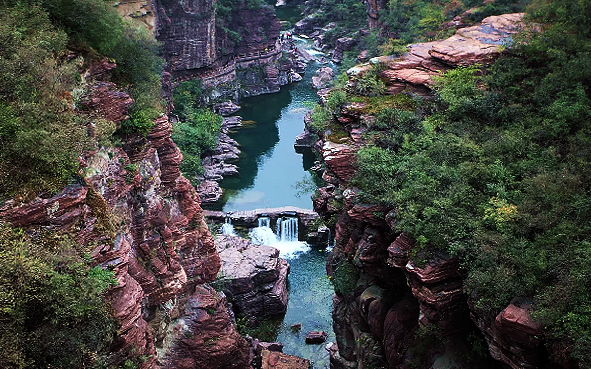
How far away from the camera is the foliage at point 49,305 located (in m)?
11.4

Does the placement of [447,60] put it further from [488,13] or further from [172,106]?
→ [172,106]

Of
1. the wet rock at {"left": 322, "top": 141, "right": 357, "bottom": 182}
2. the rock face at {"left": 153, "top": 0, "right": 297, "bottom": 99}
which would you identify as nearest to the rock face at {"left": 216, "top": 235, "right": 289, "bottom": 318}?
the wet rock at {"left": 322, "top": 141, "right": 357, "bottom": 182}

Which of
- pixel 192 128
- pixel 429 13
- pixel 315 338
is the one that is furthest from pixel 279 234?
pixel 429 13

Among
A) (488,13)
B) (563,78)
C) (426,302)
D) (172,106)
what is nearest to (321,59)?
(172,106)

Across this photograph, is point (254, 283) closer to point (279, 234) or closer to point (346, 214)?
point (279, 234)

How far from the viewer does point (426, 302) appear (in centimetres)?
1600

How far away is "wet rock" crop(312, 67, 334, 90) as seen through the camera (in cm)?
6662

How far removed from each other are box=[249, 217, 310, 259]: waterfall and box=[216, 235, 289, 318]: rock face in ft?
21.1

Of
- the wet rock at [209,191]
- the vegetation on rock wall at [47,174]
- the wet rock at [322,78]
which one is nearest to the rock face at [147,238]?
the vegetation on rock wall at [47,174]

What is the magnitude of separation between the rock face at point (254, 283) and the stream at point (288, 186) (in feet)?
4.28

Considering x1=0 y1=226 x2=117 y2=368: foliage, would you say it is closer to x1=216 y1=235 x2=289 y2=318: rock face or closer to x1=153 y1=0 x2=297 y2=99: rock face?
x1=216 y1=235 x2=289 y2=318: rock face

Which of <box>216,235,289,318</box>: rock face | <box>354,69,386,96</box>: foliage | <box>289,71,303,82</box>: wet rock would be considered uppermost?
<box>354,69,386,96</box>: foliage

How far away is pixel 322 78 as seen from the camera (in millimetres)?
68062

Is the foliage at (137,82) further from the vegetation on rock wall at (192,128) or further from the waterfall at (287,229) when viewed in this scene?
the vegetation on rock wall at (192,128)
